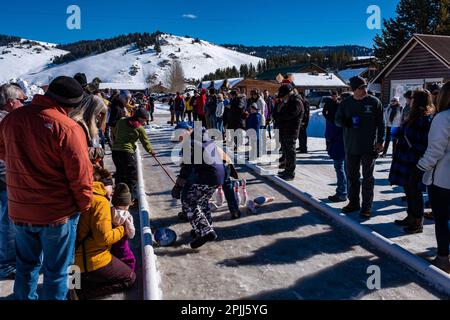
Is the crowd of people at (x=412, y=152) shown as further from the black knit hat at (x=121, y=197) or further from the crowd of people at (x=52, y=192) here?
the crowd of people at (x=52, y=192)

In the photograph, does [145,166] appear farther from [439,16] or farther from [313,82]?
[313,82]

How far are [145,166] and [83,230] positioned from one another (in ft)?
23.2

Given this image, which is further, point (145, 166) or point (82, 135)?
point (145, 166)

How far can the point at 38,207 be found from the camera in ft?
9.36

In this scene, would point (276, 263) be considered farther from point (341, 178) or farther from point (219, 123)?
point (219, 123)

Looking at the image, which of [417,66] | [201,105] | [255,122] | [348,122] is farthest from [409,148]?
[417,66]

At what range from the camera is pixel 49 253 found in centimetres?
296

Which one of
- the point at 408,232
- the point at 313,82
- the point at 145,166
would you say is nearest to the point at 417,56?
the point at 145,166

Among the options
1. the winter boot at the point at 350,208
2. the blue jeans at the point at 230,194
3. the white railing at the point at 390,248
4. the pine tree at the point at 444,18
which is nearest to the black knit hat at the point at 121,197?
the blue jeans at the point at 230,194

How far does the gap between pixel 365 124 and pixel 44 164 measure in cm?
450

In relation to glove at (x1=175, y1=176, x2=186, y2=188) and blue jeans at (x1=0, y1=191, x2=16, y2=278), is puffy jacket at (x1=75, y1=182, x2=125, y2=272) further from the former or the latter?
glove at (x1=175, y1=176, x2=186, y2=188)

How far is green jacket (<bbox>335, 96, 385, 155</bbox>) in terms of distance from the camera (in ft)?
18.5

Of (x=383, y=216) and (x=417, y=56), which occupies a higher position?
(x=417, y=56)

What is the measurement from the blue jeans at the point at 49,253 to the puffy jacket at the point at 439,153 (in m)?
3.53
